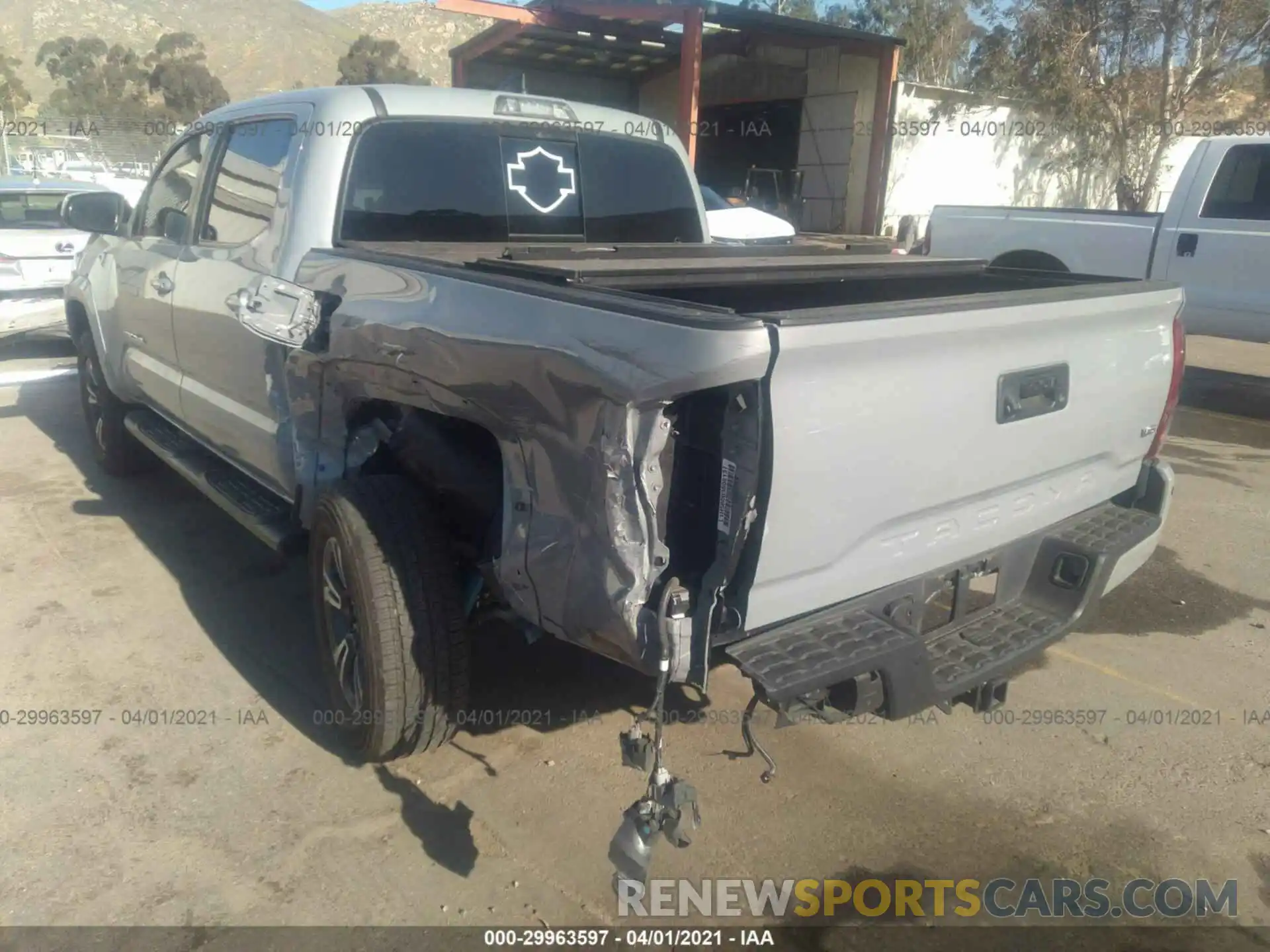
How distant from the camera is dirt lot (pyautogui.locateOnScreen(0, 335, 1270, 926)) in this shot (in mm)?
2799

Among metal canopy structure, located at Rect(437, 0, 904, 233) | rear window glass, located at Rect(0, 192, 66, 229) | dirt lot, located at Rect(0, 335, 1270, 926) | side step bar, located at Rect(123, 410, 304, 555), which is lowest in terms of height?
dirt lot, located at Rect(0, 335, 1270, 926)

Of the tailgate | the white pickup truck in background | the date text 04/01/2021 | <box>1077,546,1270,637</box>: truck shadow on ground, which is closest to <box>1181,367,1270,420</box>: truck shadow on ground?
the white pickup truck in background

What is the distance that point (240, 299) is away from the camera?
378 centimetres

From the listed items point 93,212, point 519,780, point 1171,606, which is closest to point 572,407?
point 519,780

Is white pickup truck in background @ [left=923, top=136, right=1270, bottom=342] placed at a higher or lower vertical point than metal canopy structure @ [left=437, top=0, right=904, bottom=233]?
lower

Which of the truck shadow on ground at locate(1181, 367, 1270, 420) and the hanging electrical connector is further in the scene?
the truck shadow on ground at locate(1181, 367, 1270, 420)

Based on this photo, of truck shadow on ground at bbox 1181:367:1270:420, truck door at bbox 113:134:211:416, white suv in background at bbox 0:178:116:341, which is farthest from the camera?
white suv in background at bbox 0:178:116:341

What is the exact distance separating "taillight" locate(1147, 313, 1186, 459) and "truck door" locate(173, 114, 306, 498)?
114 inches

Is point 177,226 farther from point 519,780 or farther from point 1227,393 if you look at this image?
point 1227,393

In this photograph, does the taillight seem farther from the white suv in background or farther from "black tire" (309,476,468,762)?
the white suv in background

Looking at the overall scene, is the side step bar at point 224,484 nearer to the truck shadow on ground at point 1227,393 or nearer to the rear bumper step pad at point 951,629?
the rear bumper step pad at point 951,629

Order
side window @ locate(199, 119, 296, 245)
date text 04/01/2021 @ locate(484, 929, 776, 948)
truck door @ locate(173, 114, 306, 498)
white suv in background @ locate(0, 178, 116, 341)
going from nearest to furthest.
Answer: date text 04/01/2021 @ locate(484, 929, 776, 948), truck door @ locate(173, 114, 306, 498), side window @ locate(199, 119, 296, 245), white suv in background @ locate(0, 178, 116, 341)
